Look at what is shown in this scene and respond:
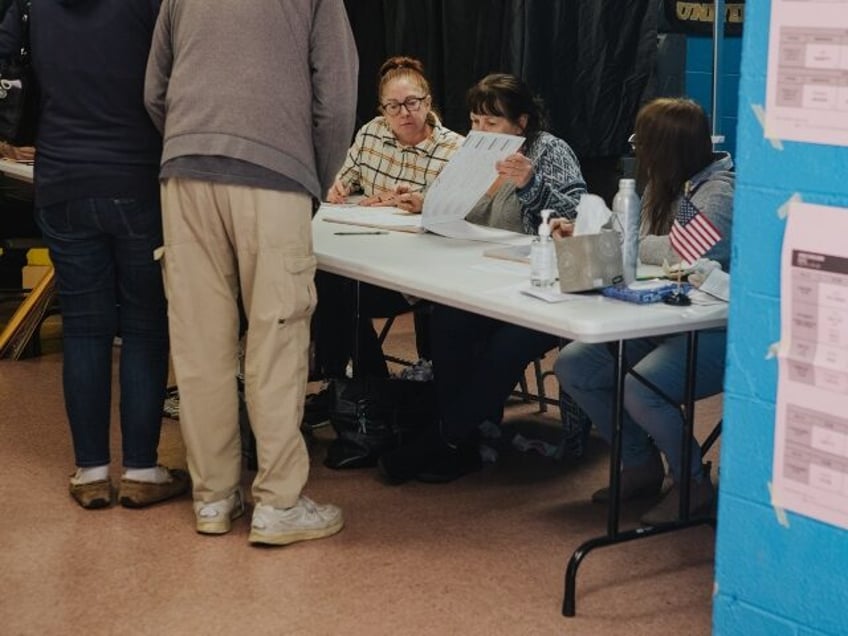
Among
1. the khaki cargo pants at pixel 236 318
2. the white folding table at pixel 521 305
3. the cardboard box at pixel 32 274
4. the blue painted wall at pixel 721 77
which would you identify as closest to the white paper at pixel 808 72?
the white folding table at pixel 521 305

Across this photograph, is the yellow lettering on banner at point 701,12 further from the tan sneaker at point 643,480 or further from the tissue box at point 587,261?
the tissue box at point 587,261

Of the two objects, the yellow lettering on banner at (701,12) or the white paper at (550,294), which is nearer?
the white paper at (550,294)

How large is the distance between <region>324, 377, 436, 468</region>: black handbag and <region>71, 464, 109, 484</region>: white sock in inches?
23.7

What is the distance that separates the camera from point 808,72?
7.11 feet

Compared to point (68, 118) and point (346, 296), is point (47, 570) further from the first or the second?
point (346, 296)

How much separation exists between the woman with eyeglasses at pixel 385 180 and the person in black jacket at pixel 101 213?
834 millimetres

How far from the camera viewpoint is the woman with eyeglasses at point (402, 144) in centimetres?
423

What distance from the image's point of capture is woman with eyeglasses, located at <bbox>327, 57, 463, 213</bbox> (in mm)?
4230

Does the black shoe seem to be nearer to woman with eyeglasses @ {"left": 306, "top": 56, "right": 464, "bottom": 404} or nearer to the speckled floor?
the speckled floor

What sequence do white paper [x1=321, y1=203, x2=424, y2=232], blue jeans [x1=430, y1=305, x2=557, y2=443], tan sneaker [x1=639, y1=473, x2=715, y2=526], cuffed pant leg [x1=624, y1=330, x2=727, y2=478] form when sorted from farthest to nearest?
white paper [x1=321, y1=203, x2=424, y2=232] < blue jeans [x1=430, y1=305, x2=557, y2=443] < tan sneaker [x1=639, y1=473, x2=715, y2=526] < cuffed pant leg [x1=624, y1=330, x2=727, y2=478]

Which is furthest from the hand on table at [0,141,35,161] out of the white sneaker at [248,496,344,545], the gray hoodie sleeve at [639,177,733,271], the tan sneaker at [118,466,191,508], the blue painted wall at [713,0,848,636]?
the blue painted wall at [713,0,848,636]


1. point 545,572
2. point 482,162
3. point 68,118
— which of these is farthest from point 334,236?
point 545,572

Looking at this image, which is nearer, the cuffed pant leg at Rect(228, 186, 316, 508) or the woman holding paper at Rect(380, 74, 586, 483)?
the cuffed pant leg at Rect(228, 186, 316, 508)

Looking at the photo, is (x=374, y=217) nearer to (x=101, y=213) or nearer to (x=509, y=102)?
(x=509, y=102)
